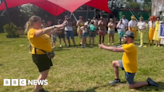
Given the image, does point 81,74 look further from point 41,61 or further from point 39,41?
point 39,41

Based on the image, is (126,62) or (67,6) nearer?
(126,62)

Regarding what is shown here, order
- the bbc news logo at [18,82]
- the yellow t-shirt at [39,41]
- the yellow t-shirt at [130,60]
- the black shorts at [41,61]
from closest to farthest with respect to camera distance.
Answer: the yellow t-shirt at [39,41] < the black shorts at [41,61] < the yellow t-shirt at [130,60] < the bbc news logo at [18,82]

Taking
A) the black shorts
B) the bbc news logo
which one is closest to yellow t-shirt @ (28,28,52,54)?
the black shorts

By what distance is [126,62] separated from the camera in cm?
369

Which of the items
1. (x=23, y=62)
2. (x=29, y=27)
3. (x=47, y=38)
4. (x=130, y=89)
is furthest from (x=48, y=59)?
(x=23, y=62)

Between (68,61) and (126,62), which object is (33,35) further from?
(68,61)

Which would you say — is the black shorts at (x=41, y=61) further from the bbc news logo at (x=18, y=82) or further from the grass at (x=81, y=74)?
the bbc news logo at (x=18, y=82)

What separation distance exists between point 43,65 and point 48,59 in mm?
163

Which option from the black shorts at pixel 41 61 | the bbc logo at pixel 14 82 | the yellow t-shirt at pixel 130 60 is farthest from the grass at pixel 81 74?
the black shorts at pixel 41 61

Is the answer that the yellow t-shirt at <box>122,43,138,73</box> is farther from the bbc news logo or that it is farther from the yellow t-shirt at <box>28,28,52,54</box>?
the bbc news logo

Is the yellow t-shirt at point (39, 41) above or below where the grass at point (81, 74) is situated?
above

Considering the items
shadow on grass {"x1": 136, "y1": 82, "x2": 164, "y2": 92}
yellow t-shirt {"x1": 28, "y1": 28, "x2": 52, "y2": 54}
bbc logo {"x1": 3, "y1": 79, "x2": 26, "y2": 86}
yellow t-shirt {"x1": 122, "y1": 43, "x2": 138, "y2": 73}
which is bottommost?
shadow on grass {"x1": 136, "y1": 82, "x2": 164, "y2": 92}

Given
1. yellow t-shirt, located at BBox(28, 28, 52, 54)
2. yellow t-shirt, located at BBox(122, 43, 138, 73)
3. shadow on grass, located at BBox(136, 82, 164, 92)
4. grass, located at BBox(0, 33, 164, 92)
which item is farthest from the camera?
grass, located at BBox(0, 33, 164, 92)

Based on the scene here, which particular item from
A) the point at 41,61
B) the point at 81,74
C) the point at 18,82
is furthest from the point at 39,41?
the point at 81,74
